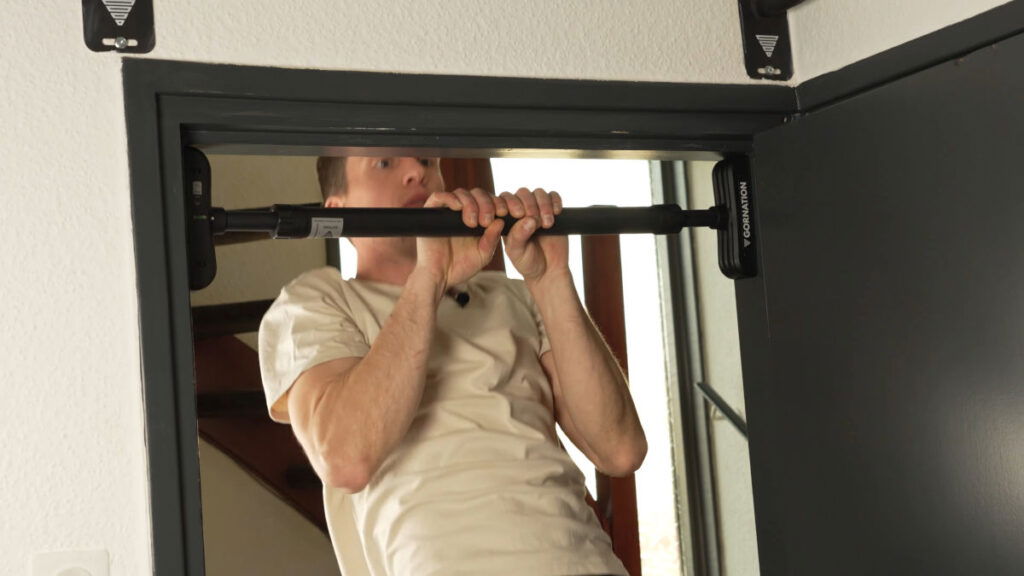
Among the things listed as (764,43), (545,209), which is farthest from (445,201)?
(764,43)

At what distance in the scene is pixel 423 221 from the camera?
1.42 m

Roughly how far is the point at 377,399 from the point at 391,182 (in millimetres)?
540

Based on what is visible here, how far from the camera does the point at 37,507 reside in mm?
1180

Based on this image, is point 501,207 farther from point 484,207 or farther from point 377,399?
point 377,399

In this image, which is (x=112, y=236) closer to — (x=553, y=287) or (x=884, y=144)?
(x=553, y=287)

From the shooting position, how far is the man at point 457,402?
1561 millimetres

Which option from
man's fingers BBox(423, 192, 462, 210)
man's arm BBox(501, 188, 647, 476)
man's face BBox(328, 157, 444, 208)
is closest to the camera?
man's fingers BBox(423, 192, 462, 210)

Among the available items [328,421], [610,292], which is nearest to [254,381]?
[610,292]

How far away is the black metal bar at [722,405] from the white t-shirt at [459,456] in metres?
1.43

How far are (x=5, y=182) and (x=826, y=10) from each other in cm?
111

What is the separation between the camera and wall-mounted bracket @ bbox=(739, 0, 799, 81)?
1600 mm

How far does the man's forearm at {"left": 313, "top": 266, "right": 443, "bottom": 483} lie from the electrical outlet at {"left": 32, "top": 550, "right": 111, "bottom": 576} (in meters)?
0.41

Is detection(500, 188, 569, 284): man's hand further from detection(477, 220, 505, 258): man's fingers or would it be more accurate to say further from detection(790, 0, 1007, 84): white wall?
detection(790, 0, 1007, 84): white wall

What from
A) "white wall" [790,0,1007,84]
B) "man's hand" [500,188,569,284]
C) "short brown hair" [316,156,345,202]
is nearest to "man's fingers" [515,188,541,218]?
"man's hand" [500,188,569,284]
